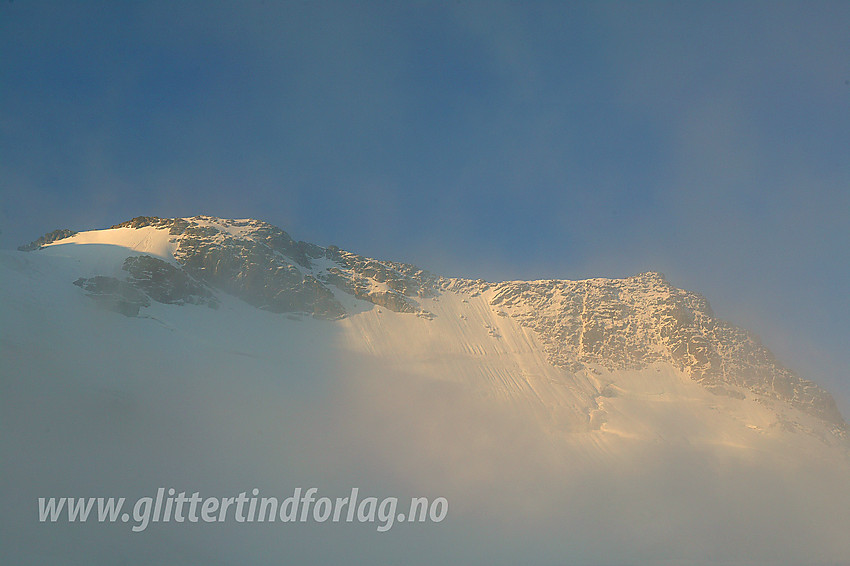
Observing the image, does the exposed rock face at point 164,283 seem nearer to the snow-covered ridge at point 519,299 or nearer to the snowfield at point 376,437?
the snow-covered ridge at point 519,299

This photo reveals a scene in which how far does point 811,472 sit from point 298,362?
158 feet

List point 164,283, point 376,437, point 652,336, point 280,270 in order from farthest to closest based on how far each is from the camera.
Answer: point 652,336 → point 280,270 → point 164,283 → point 376,437

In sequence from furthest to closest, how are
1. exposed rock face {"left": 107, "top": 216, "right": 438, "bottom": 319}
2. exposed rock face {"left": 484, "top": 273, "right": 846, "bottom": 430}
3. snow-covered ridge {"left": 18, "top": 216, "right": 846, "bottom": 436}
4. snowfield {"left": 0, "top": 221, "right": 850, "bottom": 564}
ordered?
exposed rock face {"left": 484, "top": 273, "right": 846, "bottom": 430}
exposed rock face {"left": 107, "top": 216, "right": 438, "bottom": 319}
snow-covered ridge {"left": 18, "top": 216, "right": 846, "bottom": 436}
snowfield {"left": 0, "top": 221, "right": 850, "bottom": 564}

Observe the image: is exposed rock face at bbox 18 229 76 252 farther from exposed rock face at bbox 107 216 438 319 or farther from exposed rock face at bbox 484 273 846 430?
exposed rock face at bbox 484 273 846 430

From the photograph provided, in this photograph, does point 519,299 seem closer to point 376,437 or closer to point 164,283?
point 376,437

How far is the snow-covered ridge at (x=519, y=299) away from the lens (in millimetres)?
58875

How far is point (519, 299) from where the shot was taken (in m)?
72.7

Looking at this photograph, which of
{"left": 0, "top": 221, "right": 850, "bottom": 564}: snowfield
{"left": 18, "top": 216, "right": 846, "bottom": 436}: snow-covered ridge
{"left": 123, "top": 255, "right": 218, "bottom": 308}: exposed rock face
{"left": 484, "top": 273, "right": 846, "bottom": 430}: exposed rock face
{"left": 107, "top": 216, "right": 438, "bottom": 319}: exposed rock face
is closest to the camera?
{"left": 0, "top": 221, "right": 850, "bottom": 564}: snowfield

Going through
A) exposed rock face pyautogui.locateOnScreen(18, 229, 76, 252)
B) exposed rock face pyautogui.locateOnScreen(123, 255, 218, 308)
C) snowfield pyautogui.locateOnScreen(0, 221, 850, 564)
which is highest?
exposed rock face pyautogui.locateOnScreen(18, 229, 76, 252)

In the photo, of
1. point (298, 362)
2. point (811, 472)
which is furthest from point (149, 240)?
point (811, 472)

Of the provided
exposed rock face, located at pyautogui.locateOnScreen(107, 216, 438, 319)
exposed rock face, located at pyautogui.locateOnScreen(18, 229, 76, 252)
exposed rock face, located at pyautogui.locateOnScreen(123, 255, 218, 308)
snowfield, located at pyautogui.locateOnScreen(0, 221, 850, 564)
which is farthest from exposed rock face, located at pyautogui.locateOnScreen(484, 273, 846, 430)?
exposed rock face, located at pyautogui.locateOnScreen(18, 229, 76, 252)

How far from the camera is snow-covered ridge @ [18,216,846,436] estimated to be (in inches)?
2318

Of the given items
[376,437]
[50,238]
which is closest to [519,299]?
[376,437]

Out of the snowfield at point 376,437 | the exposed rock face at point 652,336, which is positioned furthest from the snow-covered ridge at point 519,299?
the snowfield at point 376,437
